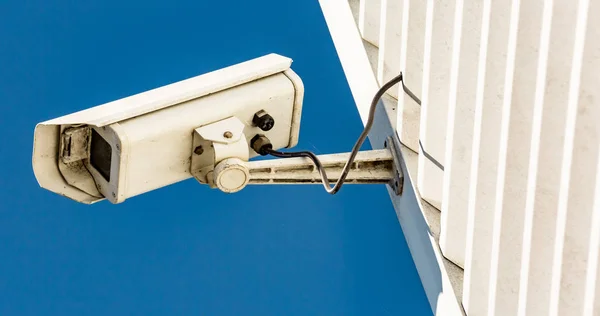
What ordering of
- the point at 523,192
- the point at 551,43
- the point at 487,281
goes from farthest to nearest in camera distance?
the point at 487,281 < the point at 523,192 < the point at 551,43

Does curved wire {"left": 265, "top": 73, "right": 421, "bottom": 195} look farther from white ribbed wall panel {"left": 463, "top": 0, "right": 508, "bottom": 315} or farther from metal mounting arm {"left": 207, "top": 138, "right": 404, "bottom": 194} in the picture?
white ribbed wall panel {"left": 463, "top": 0, "right": 508, "bottom": 315}

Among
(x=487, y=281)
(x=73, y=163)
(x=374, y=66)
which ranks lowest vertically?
(x=487, y=281)

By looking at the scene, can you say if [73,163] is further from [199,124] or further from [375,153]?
[375,153]

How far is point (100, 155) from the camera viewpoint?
8.29 feet

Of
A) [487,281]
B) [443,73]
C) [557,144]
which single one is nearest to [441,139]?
[443,73]

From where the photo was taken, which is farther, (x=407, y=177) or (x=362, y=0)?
(x=362, y=0)

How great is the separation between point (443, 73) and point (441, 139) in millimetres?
128

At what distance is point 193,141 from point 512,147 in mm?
702

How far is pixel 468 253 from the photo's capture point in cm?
228

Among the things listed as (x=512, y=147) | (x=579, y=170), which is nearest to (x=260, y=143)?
(x=512, y=147)

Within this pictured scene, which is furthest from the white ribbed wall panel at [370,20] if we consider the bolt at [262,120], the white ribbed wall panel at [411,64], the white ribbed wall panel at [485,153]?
the white ribbed wall panel at [485,153]

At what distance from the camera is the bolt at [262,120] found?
2.57 metres

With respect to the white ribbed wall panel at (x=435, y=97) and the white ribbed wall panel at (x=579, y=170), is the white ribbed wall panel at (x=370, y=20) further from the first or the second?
the white ribbed wall panel at (x=579, y=170)

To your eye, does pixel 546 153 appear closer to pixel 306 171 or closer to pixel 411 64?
pixel 411 64
